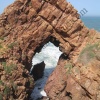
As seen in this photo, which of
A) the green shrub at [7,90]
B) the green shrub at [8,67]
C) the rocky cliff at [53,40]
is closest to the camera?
the green shrub at [7,90]

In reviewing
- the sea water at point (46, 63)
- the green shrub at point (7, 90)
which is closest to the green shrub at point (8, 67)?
the green shrub at point (7, 90)

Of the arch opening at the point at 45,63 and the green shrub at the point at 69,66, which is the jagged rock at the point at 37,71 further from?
the green shrub at the point at 69,66

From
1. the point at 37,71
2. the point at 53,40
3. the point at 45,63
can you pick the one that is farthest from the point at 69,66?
the point at 45,63

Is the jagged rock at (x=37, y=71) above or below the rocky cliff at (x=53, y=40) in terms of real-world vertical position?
below

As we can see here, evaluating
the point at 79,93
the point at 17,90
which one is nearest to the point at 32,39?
the point at 17,90

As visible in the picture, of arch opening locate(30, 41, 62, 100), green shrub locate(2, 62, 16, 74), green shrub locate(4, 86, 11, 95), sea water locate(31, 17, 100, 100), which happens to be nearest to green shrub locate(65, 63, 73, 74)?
arch opening locate(30, 41, 62, 100)

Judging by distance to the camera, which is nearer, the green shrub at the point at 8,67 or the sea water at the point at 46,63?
the green shrub at the point at 8,67

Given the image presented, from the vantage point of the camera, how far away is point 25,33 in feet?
64.9

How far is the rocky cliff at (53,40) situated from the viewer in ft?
57.6

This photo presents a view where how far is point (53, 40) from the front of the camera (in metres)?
21.3

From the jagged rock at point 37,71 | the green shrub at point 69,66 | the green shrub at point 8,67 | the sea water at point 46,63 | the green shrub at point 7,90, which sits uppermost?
the green shrub at point 8,67

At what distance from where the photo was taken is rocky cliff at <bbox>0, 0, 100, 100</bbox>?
17562 mm

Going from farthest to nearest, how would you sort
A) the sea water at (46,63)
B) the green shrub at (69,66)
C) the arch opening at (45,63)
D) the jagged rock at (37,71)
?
the jagged rock at (37,71) < the sea water at (46,63) < the arch opening at (45,63) < the green shrub at (69,66)

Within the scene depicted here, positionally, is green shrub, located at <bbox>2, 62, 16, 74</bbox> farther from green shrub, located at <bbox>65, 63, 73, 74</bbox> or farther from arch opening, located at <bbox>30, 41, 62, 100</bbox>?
arch opening, located at <bbox>30, 41, 62, 100</bbox>
